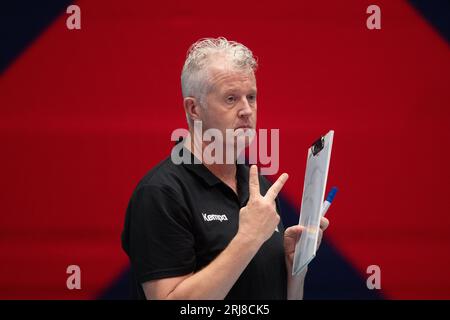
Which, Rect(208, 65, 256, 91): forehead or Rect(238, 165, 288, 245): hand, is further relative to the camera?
Rect(208, 65, 256, 91): forehead

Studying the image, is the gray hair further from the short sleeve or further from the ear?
the short sleeve

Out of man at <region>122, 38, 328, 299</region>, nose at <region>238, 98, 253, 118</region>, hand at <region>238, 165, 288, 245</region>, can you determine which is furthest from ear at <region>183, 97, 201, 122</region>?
hand at <region>238, 165, 288, 245</region>

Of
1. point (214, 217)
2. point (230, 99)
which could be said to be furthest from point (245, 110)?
point (214, 217)

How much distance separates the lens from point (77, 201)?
199 cm

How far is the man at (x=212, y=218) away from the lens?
1.13m

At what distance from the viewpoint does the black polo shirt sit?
114cm

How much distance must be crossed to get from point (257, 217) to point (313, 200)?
0.15 m

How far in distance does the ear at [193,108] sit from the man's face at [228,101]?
0.02 meters

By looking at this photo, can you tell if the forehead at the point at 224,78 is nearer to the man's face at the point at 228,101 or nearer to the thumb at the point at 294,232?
the man's face at the point at 228,101

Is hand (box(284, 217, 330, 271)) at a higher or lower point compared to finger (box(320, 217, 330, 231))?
lower

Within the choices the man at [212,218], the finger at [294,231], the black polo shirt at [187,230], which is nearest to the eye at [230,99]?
the man at [212,218]

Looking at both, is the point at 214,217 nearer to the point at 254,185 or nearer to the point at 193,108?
the point at 254,185
